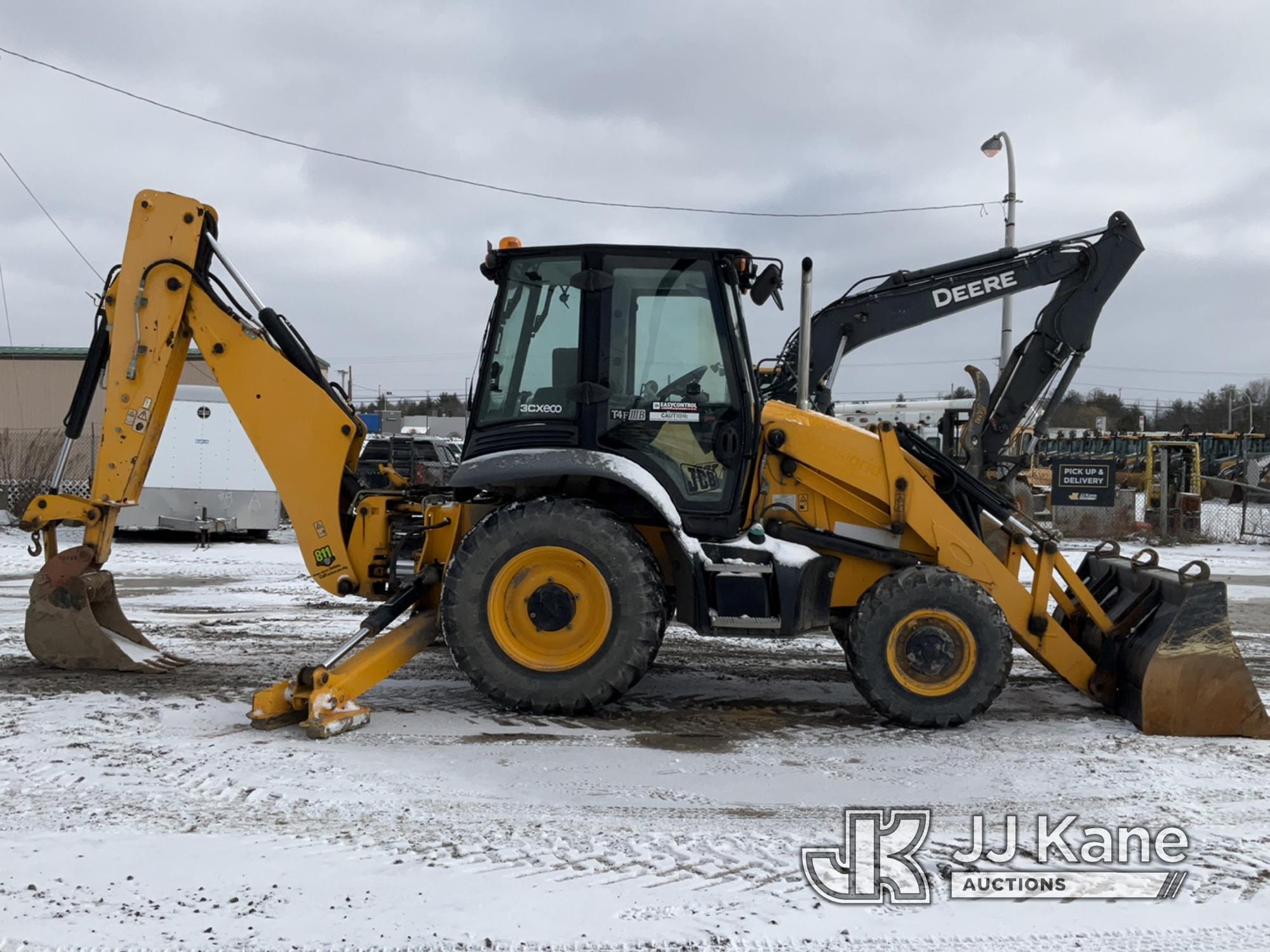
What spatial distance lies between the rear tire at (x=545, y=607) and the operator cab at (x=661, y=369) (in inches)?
17.1

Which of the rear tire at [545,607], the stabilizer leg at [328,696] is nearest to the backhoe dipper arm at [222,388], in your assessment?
the stabilizer leg at [328,696]

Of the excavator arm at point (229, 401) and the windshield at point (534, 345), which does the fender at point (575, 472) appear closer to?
the windshield at point (534, 345)

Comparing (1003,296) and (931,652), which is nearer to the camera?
(931,652)

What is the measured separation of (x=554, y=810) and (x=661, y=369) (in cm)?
236

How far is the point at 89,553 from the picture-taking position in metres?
5.88

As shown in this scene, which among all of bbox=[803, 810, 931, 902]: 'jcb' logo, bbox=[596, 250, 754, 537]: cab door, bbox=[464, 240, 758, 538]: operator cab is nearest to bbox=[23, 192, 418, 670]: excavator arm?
bbox=[464, 240, 758, 538]: operator cab

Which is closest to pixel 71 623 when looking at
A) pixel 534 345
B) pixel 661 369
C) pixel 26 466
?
pixel 534 345

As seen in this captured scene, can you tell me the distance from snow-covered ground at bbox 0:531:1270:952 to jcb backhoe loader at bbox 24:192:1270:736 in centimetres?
31

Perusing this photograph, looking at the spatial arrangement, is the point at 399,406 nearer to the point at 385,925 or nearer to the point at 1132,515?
the point at 1132,515

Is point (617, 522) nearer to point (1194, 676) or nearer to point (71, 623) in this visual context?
point (1194, 676)

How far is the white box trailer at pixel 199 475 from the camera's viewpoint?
605 inches

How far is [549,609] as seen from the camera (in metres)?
5.07

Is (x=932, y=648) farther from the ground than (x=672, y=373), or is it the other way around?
(x=672, y=373)

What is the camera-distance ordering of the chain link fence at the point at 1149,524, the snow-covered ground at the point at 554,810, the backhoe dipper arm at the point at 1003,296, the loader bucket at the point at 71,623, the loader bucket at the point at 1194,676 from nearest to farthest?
the snow-covered ground at the point at 554,810, the loader bucket at the point at 1194,676, the loader bucket at the point at 71,623, the backhoe dipper arm at the point at 1003,296, the chain link fence at the point at 1149,524
